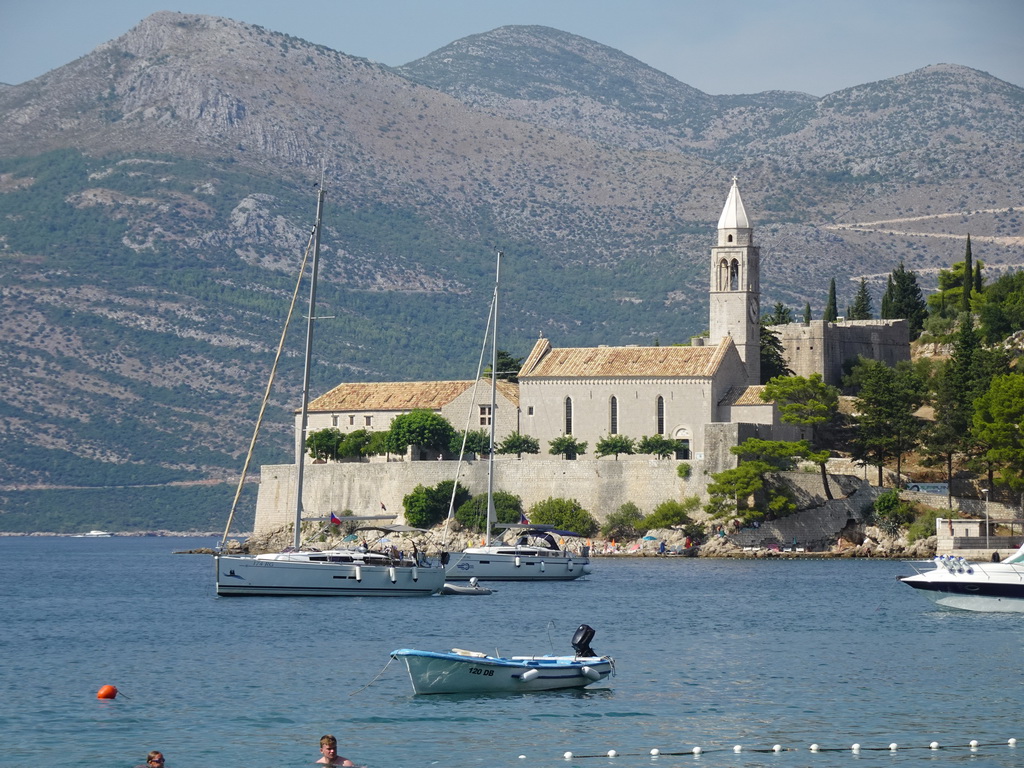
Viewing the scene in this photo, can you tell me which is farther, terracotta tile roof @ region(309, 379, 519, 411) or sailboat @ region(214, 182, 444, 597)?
terracotta tile roof @ region(309, 379, 519, 411)

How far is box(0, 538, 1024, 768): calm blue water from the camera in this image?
3060 centimetres

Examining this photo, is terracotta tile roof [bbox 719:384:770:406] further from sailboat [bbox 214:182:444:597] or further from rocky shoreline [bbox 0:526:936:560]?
sailboat [bbox 214:182:444:597]

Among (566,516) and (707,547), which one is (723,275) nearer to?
(566,516)

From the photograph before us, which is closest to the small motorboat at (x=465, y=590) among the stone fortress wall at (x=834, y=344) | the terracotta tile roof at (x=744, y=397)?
the terracotta tile roof at (x=744, y=397)

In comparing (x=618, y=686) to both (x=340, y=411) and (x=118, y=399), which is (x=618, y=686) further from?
(x=118, y=399)

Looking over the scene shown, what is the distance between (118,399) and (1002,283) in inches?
3902

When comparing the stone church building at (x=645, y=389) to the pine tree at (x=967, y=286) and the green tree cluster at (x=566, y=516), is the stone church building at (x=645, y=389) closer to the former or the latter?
the green tree cluster at (x=566, y=516)

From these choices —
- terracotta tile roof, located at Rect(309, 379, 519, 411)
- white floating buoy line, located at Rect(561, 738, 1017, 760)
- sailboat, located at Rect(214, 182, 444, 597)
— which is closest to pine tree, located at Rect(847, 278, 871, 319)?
terracotta tile roof, located at Rect(309, 379, 519, 411)

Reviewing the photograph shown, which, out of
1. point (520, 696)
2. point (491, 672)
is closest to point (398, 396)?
point (520, 696)

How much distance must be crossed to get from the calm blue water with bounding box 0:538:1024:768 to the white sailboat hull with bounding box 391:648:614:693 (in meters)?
0.30

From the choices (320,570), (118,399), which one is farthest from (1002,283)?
(118,399)

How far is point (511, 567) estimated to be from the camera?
6919cm

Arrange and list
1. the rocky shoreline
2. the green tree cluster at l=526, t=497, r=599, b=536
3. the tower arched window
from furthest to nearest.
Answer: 1. the tower arched window
2. the green tree cluster at l=526, t=497, r=599, b=536
3. the rocky shoreline

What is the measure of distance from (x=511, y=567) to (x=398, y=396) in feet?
104
